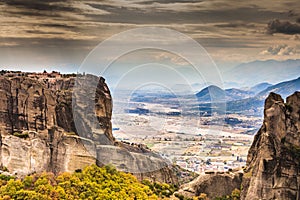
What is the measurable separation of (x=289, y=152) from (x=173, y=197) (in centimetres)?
471

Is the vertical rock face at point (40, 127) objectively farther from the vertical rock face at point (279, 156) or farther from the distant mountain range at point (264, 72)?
the distant mountain range at point (264, 72)

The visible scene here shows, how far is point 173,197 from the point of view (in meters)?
18.3

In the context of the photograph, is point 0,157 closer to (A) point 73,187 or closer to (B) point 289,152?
(A) point 73,187

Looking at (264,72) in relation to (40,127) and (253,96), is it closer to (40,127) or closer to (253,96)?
(253,96)

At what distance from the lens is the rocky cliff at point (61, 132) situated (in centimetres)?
1839

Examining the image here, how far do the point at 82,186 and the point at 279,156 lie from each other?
672 cm

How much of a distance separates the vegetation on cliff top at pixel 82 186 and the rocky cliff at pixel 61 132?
0.70m

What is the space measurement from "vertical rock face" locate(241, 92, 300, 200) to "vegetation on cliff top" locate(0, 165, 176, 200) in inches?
151

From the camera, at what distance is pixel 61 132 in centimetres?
1866

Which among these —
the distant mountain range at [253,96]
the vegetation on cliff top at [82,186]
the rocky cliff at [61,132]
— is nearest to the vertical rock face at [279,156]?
the vegetation on cliff top at [82,186]

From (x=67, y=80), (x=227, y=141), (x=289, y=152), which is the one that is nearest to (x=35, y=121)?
(x=67, y=80)

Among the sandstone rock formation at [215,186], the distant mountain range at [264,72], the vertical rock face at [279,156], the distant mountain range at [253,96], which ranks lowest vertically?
the sandstone rock formation at [215,186]

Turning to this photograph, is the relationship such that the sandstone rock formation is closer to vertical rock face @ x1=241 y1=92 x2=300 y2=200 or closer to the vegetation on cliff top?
the vegetation on cliff top

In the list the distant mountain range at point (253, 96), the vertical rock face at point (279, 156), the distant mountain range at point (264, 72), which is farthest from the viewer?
the distant mountain range at point (253, 96)
